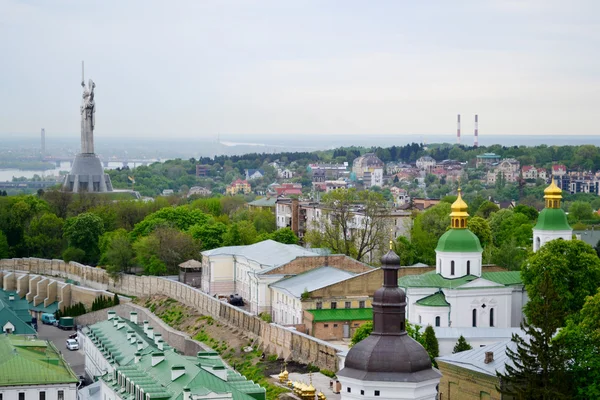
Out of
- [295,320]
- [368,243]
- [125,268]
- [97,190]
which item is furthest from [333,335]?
[97,190]

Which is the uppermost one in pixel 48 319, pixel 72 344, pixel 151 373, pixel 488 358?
pixel 488 358

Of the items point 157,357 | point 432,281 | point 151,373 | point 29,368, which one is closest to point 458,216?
point 432,281

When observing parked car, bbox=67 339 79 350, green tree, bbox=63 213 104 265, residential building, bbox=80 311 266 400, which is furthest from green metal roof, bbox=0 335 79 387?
green tree, bbox=63 213 104 265

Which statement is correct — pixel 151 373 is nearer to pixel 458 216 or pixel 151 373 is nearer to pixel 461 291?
pixel 461 291

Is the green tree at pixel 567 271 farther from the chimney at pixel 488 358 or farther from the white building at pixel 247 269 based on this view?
the white building at pixel 247 269

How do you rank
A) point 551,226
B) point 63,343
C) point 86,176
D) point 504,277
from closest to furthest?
point 504,277 < point 551,226 < point 63,343 < point 86,176

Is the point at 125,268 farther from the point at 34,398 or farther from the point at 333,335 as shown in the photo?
the point at 34,398

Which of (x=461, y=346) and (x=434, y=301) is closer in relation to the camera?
(x=461, y=346)
